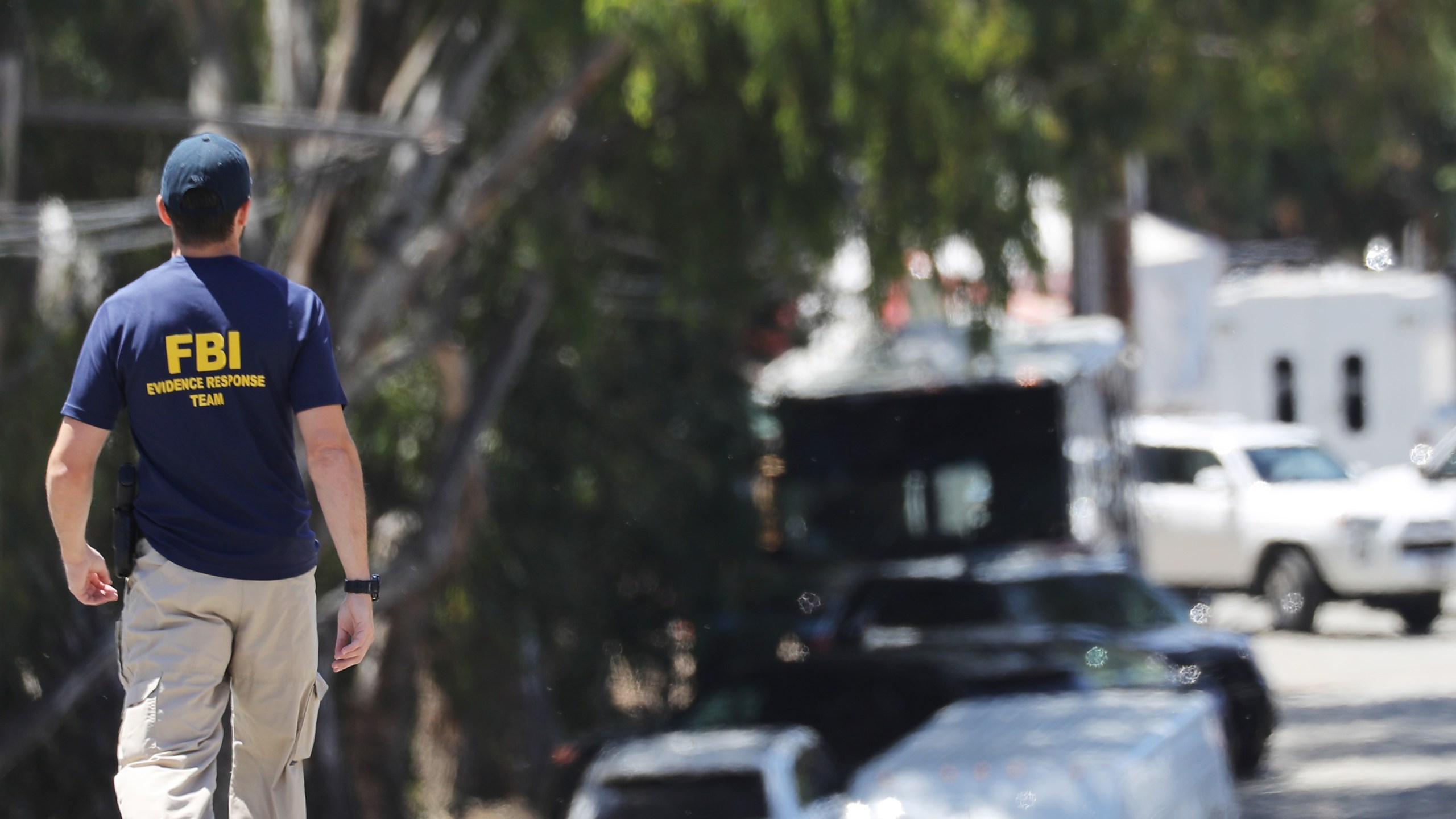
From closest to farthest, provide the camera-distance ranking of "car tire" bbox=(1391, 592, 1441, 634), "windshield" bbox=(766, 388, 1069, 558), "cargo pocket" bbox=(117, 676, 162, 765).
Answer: "cargo pocket" bbox=(117, 676, 162, 765) < "windshield" bbox=(766, 388, 1069, 558) < "car tire" bbox=(1391, 592, 1441, 634)

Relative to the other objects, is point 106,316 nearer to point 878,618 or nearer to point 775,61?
point 775,61

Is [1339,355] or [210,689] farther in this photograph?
[1339,355]

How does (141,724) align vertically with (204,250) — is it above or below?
below

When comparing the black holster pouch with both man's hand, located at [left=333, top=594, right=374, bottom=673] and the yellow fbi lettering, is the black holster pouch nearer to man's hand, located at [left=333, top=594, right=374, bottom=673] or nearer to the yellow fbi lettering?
the yellow fbi lettering

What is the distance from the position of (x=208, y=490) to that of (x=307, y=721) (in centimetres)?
55

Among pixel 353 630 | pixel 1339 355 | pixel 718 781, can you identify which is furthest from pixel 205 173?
pixel 1339 355

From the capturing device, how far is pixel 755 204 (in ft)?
39.1

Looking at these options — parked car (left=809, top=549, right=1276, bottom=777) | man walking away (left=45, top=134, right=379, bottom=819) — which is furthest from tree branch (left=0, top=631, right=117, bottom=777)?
man walking away (left=45, top=134, right=379, bottom=819)

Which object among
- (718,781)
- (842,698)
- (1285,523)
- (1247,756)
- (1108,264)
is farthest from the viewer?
(1285,523)

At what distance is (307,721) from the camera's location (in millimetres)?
4027

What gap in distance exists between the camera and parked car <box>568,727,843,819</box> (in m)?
7.65

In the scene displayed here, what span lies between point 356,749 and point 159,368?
9.58 metres

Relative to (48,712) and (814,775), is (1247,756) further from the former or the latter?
(48,712)

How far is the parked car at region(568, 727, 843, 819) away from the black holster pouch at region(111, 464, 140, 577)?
4.05 metres
